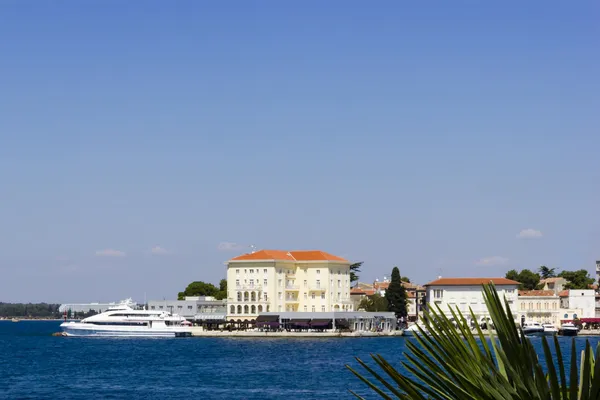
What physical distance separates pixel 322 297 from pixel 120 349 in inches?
1502

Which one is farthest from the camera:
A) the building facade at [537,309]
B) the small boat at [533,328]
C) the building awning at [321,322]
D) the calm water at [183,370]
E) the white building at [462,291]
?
the building facade at [537,309]

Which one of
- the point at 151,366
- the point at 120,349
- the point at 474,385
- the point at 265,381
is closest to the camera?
the point at 474,385

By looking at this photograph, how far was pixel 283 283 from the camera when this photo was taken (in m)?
Answer: 124

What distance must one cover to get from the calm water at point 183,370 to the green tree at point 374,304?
27776mm

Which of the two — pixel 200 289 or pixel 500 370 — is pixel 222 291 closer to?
pixel 200 289

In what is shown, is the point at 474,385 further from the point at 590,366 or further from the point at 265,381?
the point at 265,381

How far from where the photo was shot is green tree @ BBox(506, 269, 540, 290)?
15050 cm

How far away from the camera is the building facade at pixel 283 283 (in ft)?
403

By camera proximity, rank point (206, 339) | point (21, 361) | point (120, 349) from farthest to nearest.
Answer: point (206, 339) → point (120, 349) → point (21, 361)

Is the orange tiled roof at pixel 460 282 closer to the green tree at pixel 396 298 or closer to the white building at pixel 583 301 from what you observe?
the green tree at pixel 396 298

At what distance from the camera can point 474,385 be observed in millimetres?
5492

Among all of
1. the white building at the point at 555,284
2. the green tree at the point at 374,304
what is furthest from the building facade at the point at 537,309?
the green tree at the point at 374,304

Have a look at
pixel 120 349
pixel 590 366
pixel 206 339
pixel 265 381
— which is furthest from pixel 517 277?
pixel 590 366

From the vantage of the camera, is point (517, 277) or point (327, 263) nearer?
A: point (327, 263)
